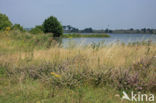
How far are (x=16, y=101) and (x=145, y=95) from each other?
261cm

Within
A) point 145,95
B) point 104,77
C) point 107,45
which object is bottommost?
point 145,95

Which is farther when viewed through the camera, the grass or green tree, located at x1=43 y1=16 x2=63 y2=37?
green tree, located at x1=43 y1=16 x2=63 y2=37

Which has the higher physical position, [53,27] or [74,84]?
[53,27]

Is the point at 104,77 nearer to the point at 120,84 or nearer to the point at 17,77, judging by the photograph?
the point at 120,84

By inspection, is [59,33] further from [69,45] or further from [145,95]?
[145,95]

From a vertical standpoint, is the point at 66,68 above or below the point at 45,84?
above

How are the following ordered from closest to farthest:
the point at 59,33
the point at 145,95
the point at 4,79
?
the point at 145,95 < the point at 4,79 < the point at 59,33

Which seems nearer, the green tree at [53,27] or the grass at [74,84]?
the grass at [74,84]

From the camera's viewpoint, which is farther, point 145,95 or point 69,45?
point 69,45

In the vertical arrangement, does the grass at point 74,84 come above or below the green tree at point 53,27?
below

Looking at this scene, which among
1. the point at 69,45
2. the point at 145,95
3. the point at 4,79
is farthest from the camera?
the point at 69,45

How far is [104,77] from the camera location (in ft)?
12.4

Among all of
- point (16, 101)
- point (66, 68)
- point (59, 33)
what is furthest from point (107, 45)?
point (59, 33)

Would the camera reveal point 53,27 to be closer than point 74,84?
No
